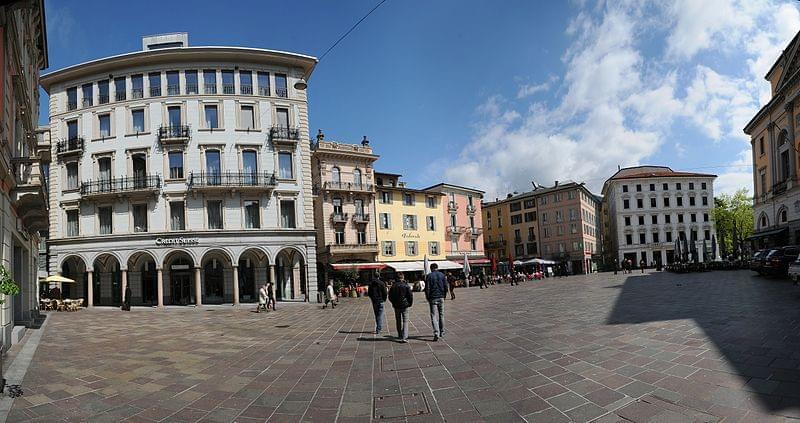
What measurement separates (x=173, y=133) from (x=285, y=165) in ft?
24.0

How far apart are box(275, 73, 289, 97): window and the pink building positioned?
83.3ft

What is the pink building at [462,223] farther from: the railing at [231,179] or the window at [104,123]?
the window at [104,123]

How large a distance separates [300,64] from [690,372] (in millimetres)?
31337

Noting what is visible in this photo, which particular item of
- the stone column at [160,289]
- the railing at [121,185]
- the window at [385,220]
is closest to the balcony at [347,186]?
the window at [385,220]

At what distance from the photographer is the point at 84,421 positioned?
5477 millimetres

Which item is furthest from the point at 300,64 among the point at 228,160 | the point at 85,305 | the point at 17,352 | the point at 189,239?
the point at 17,352

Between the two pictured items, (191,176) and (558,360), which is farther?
(191,176)

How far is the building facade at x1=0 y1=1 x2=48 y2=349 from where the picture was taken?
1105 cm

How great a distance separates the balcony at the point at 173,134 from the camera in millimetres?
29703

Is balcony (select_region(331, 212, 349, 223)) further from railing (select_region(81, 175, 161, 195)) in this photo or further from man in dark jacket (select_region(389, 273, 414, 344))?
man in dark jacket (select_region(389, 273, 414, 344))

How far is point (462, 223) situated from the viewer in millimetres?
56250

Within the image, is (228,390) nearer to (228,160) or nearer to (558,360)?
(558,360)

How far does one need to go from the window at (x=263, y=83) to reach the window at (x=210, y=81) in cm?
281

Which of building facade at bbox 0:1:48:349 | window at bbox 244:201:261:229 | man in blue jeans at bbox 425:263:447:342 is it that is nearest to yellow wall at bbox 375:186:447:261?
window at bbox 244:201:261:229
